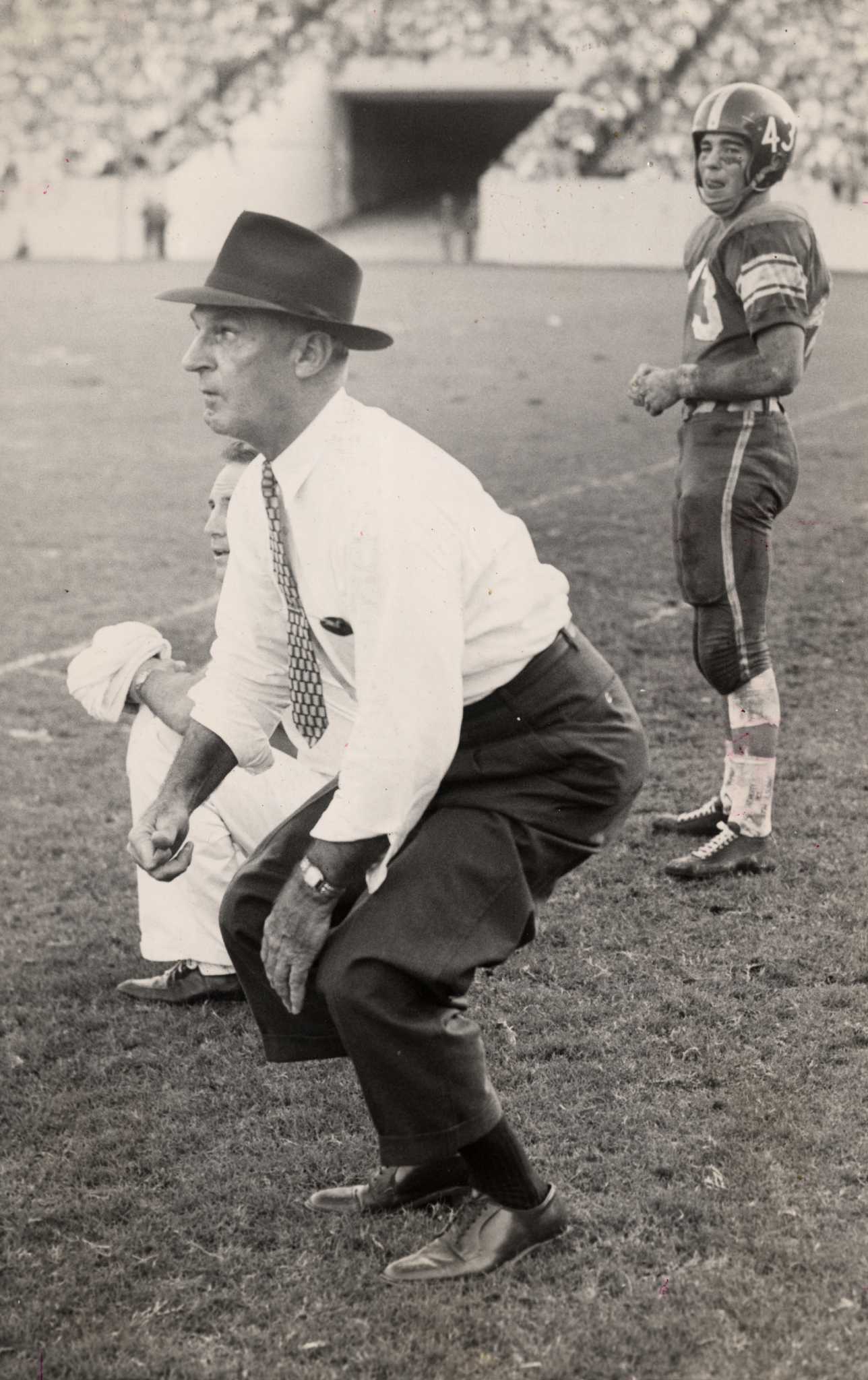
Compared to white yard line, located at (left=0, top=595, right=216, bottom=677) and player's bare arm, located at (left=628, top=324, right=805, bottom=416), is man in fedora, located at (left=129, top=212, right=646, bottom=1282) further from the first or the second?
white yard line, located at (left=0, top=595, right=216, bottom=677)

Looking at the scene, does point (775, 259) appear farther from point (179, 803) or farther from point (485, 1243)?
point (485, 1243)

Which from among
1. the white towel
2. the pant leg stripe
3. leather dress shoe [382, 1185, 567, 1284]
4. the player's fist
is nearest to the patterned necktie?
the white towel

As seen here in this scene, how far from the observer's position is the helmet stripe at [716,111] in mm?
5312

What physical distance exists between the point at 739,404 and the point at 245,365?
2.51 meters

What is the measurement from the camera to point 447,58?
3431 cm

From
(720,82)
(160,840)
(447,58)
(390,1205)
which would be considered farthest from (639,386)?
(447,58)

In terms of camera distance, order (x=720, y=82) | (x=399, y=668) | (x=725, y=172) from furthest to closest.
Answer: (x=720, y=82) < (x=725, y=172) < (x=399, y=668)

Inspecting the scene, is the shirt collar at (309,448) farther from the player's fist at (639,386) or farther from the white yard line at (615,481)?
the white yard line at (615,481)

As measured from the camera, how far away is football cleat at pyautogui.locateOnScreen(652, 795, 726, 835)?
5.76 meters

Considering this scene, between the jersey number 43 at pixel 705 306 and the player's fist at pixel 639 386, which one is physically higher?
the jersey number 43 at pixel 705 306

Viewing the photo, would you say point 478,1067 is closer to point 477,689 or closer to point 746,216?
point 477,689

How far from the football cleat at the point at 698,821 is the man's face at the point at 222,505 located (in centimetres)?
182

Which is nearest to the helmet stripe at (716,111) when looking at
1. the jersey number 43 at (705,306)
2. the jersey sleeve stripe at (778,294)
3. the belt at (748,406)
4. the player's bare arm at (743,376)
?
the jersey number 43 at (705,306)

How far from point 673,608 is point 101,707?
16.2 ft
